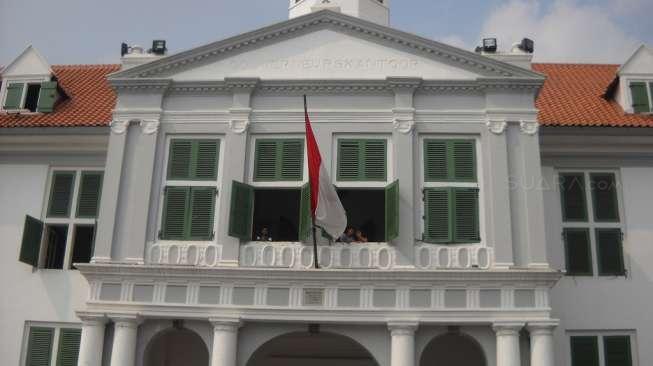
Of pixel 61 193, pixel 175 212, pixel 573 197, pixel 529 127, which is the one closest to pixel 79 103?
pixel 61 193

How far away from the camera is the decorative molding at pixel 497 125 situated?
51.1 ft

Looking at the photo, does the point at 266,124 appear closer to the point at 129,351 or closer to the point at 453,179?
the point at 453,179

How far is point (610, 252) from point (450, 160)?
4579 millimetres

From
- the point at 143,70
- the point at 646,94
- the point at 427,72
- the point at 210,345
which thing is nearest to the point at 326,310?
the point at 210,345

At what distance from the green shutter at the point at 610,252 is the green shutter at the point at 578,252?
24 centimetres

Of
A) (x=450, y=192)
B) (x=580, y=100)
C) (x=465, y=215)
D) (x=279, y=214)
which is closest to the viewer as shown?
(x=465, y=215)

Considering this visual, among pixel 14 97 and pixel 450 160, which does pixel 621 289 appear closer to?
pixel 450 160

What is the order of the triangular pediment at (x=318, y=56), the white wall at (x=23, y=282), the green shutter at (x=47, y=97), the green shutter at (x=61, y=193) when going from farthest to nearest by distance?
the green shutter at (x=47, y=97) < the green shutter at (x=61, y=193) < the white wall at (x=23, y=282) < the triangular pediment at (x=318, y=56)

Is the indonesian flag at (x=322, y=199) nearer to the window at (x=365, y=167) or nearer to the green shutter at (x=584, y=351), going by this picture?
the window at (x=365, y=167)

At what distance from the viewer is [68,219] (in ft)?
58.2

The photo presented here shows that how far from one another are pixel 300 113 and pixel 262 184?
1.82m

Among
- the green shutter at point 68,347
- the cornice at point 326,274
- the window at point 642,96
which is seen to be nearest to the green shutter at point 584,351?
the cornice at point 326,274

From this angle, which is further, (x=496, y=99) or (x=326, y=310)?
(x=496, y=99)

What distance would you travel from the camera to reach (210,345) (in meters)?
14.8
